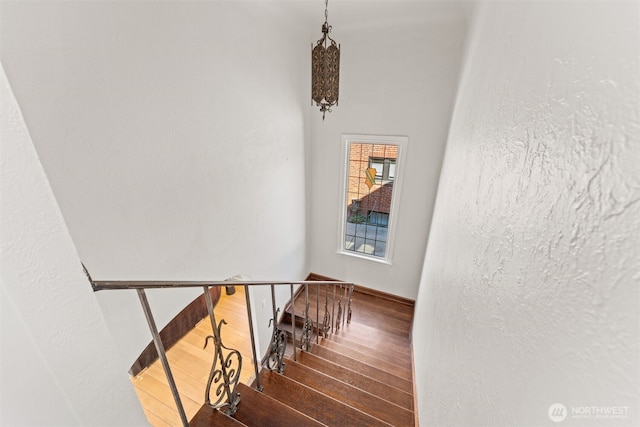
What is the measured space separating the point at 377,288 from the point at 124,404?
434cm

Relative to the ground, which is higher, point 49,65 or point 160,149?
point 49,65

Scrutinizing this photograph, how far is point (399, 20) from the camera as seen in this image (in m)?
3.19

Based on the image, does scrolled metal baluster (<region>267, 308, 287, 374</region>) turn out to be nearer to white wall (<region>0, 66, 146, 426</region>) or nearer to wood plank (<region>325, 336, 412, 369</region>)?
white wall (<region>0, 66, 146, 426</region>)

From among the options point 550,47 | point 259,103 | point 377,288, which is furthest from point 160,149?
point 377,288

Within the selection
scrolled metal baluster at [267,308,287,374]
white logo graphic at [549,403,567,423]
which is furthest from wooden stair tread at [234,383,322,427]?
white logo graphic at [549,403,567,423]

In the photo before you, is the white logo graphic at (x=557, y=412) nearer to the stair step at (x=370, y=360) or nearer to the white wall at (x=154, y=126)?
the white wall at (x=154, y=126)

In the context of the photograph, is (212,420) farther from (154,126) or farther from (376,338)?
(376,338)

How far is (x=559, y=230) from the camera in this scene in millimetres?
501

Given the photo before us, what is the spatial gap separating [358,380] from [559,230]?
2.52 meters

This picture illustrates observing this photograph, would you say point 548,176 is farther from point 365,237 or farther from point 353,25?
point 365,237

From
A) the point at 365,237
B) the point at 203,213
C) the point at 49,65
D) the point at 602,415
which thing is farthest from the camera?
Result: the point at 365,237

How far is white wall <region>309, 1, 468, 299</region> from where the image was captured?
10.2 ft

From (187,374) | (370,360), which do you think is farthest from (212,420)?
(187,374)

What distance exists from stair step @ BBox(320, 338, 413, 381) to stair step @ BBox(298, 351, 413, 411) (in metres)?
0.40
